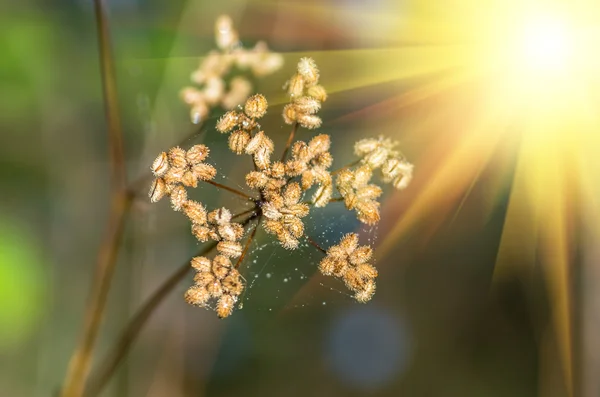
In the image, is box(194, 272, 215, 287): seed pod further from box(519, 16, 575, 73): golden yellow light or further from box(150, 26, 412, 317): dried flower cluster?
box(519, 16, 575, 73): golden yellow light

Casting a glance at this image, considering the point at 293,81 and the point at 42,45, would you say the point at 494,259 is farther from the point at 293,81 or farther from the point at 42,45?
the point at 42,45

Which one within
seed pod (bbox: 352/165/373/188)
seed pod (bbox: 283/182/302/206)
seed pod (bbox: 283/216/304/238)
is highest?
seed pod (bbox: 352/165/373/188)

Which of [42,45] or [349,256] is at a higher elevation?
[42,45]

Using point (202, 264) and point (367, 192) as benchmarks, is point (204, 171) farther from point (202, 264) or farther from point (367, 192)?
point (367, 192)

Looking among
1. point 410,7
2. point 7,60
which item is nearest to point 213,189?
point 7,60

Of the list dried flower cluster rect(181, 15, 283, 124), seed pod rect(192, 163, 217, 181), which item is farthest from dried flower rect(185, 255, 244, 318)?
dried flower cluster rect(181, 15, 283, 124)

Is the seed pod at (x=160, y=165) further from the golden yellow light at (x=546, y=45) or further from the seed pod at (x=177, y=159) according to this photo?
the golden yellow light at (x=546, y=45)
